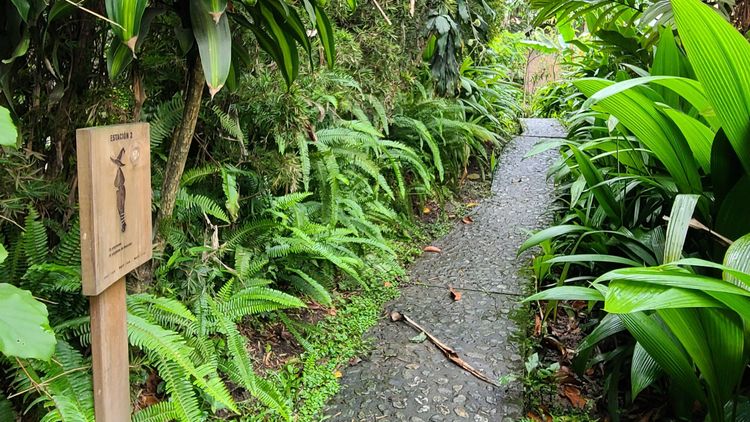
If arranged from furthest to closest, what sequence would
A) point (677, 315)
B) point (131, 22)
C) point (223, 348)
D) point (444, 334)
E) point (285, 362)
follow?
point (444, 334) → point (285, 362) → point (223, 348) → point (677, 315) → point (131, 22)

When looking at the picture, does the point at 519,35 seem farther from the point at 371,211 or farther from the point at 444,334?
the point at 444,334

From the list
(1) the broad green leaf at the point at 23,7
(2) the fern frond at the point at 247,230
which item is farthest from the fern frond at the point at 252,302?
(1) the broad green leaf at the point at 23,7

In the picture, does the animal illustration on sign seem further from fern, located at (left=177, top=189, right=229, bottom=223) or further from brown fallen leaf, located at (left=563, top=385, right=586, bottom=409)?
brown fallen leaf, located at (left=563, top=385, right=586, bottom=409)

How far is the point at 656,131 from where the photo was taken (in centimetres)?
165

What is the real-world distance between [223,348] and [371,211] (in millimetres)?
1500

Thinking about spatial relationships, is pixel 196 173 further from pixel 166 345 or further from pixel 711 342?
pixel 711 342

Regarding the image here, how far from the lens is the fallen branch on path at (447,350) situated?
2055 millimetres

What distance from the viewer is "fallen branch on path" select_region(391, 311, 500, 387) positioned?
205 cm

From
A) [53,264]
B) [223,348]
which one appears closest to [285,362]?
[223,348]

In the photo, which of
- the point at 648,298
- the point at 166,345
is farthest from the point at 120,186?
the point at 648,298

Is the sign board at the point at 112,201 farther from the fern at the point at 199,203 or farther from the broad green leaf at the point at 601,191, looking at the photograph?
the broad green leaf at the point at 601,191

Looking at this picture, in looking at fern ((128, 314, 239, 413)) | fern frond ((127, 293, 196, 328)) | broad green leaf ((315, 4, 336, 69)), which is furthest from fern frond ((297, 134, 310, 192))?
fern ((128, 314, 239, 413))

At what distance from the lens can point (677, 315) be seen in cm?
128

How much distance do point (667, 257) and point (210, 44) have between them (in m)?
1.33
